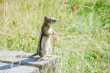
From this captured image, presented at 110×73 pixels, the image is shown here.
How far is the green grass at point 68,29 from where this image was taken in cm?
558

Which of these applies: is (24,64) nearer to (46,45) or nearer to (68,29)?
(46,45)

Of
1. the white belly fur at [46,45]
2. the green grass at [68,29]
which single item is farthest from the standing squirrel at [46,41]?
the green grass at [68,29]

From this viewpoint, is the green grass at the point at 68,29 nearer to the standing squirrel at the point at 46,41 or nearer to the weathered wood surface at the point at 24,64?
the weathered wood surface at the point at 24,64

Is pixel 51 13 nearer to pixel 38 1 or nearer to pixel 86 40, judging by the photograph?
pixel 38 1

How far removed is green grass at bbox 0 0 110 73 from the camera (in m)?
5.58

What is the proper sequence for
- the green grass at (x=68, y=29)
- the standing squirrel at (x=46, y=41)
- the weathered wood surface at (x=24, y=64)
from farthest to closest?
the green grass at (x=68, y=29), the standing squirrel at (x=46, y=41), the weathered wood surface at (x=24, y=64)

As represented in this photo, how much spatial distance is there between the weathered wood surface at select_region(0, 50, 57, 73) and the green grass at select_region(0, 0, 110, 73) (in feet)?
1.93

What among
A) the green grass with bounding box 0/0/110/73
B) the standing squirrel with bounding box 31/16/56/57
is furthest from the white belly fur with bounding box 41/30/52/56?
the green grass with bounding box 0/0/110/73

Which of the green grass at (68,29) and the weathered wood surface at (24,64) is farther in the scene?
the green grass at (68,29)

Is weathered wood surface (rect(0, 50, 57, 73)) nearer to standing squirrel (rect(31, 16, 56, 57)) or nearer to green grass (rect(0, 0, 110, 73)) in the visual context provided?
standing squirrel (rect(31, 16, 56, 57))

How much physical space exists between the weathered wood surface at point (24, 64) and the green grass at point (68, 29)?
589 millimetres

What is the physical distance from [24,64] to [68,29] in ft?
7.58

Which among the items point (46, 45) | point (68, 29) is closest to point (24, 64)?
point (46, 45)

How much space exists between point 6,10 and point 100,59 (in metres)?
1.76
